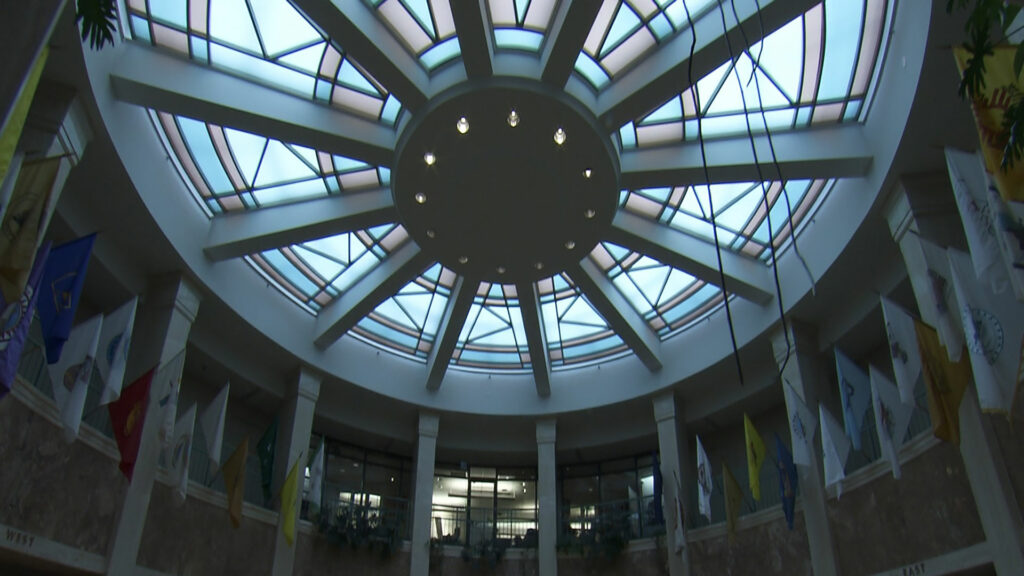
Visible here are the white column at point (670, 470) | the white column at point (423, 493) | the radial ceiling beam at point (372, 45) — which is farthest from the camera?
the white column at point (423, 493)

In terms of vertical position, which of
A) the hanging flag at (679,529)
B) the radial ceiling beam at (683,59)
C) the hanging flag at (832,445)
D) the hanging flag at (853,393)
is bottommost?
the hanging flag at (679,529)

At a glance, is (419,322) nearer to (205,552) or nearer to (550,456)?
(550,456)

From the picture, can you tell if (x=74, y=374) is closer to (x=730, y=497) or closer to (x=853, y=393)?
(x=853, y=393)

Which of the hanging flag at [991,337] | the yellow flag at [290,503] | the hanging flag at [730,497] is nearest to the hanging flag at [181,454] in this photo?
the yellow flag at [290,503]

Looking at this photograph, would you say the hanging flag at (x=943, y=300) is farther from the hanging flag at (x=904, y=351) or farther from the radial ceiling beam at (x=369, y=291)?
the radial ceiling beam at (x=369, y=291)

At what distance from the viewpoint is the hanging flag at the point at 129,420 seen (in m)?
12.8

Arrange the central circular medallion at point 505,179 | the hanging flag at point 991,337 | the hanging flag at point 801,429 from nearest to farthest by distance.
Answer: the hanging flag at point 991,337
the central circular medallion at point 505,179
the hanging flag at point 801,429

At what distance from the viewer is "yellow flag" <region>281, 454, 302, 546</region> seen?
1805 cm

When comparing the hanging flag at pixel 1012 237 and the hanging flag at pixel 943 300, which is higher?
the hanging flag at pixel 943 300

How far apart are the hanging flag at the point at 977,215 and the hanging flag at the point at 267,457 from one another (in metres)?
15.5

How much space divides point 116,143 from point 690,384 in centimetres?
1653

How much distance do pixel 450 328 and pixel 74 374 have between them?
10527mm

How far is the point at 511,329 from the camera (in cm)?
2373

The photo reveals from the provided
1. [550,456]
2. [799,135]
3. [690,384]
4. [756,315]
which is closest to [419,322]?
[550,456]
